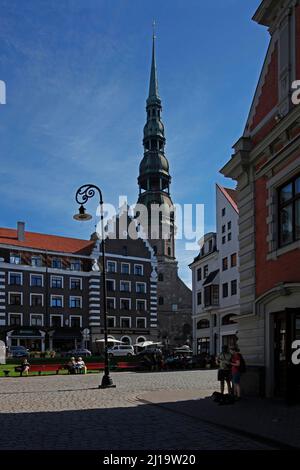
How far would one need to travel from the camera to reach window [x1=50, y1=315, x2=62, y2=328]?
6750cm

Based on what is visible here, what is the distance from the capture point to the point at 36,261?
67.8 metres

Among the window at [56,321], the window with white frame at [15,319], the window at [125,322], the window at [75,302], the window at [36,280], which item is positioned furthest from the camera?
the window at [125,322]

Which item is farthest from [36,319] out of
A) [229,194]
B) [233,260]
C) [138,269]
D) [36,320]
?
[229,194]

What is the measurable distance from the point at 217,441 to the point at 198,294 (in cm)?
5249

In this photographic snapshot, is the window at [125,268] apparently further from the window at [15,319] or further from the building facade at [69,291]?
the window at [15,319]

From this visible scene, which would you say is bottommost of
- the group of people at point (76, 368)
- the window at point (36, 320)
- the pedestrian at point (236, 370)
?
the group of people at point (76, 368)

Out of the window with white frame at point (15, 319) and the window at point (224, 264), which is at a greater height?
the window at point (224, 264)

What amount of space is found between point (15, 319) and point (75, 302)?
830 cm

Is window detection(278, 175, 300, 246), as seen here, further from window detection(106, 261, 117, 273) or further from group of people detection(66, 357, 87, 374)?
window detection(106, 261, 117, 273)

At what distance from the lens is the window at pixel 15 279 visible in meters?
65.1

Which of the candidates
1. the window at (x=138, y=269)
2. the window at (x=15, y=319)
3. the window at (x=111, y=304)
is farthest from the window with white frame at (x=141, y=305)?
the window at (x=15, y=319)

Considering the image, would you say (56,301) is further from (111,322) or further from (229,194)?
(229,194)

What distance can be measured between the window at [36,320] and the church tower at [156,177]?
113ft
